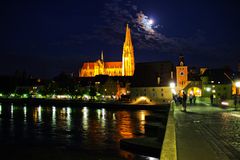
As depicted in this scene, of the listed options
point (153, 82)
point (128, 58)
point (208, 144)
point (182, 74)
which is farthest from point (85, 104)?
point (128, 58)

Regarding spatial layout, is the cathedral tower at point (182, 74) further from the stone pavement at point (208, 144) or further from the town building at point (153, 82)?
the stone pavement at point (208, 144)

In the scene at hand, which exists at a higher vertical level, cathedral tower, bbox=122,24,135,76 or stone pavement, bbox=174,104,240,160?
cathedral tower, bbox=122,24,135,76

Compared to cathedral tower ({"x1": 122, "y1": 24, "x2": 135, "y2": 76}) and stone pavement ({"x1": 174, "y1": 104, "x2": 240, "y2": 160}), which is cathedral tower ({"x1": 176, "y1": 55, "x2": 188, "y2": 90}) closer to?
cathedral tower ({"x1": 122, "y1": 24, "x2": 135, "y2": 76})

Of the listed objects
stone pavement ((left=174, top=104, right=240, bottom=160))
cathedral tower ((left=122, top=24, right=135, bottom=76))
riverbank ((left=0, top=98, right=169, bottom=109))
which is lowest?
riverbank ((left=0, top=98, right=169, bottom=109))

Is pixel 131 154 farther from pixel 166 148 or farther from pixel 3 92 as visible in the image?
pixel 3 92

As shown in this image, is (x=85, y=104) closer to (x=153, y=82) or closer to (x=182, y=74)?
(x=153, y=82)

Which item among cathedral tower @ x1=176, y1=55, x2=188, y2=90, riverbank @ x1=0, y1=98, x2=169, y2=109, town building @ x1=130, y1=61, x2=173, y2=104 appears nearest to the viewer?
riverbank @ x1=0, y1=98, x2=169, y2=109

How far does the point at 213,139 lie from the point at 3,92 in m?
175

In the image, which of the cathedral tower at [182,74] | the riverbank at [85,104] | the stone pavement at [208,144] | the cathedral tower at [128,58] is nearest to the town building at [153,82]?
the riverbank at [85,104]

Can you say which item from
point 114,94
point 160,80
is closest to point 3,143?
point 160,80

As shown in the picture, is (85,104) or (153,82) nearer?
(85,104)

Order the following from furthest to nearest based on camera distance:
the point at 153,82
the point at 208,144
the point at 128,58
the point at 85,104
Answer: the point at 128,58 → the point at 153,82 → the point at 85,104 → the point at 208,144

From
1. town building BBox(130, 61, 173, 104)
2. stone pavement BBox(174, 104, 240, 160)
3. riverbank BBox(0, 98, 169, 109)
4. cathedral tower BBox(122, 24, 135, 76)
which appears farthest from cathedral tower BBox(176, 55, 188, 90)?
stone pavement BBox(174, 104, 240, 160)

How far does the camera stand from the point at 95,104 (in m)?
100
